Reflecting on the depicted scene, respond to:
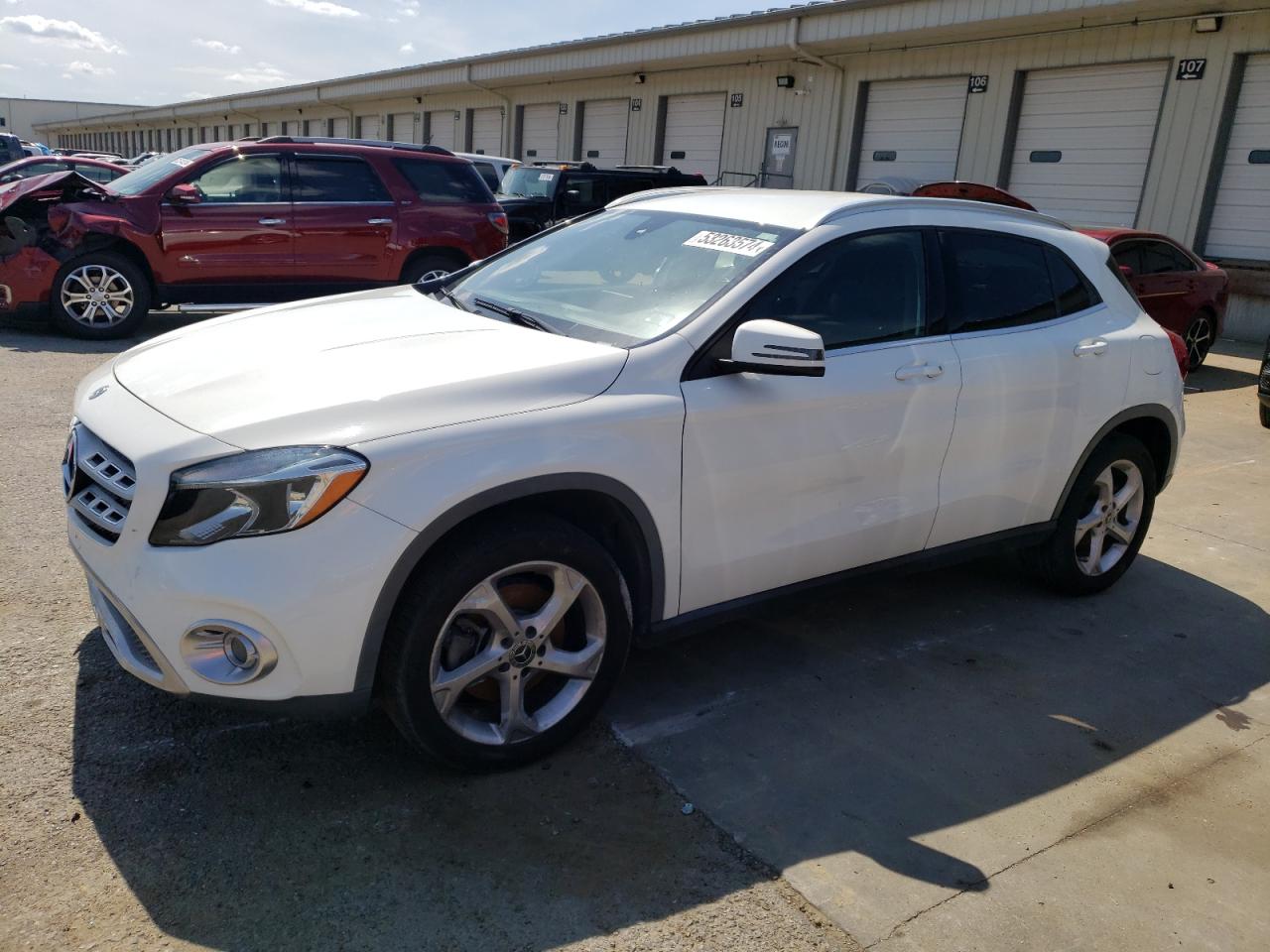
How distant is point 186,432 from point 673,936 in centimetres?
176

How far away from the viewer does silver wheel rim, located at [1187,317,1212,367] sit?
10891 millimetres

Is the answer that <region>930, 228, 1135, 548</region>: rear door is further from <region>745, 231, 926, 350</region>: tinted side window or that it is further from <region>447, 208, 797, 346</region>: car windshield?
<region>447, 208, 797, 346</region>: car windshield

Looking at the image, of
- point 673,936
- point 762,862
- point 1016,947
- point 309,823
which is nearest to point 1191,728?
point 1016,947

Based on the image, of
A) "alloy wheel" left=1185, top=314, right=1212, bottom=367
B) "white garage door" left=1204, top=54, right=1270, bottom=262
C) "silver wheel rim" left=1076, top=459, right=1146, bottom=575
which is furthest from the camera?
"white garage door" left=1204, top=54, right=1270, bottom=262

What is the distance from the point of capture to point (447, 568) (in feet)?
8.84

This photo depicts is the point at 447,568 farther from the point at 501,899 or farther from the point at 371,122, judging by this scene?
the point at 371,122

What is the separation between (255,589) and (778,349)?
1596mm

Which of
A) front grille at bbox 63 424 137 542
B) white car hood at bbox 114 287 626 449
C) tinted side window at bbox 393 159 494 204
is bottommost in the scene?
front grille at bbox 63 424 137 542

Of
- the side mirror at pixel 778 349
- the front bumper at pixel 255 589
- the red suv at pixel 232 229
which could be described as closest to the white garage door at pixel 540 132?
the red suv at pixel 232 229

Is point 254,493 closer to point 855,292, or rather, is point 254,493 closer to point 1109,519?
point 855,292

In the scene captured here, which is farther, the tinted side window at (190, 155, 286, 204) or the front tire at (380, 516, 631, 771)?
the tinted side window at (190, 155, 286, 204)

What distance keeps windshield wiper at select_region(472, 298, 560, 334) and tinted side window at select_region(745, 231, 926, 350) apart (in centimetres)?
68

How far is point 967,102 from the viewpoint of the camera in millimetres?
16062

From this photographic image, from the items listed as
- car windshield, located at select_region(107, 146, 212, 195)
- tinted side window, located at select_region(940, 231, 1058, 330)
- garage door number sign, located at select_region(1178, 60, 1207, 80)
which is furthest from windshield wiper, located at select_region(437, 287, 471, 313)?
garage door number sign, located at select_region(1178, 60, 1207, 80)
